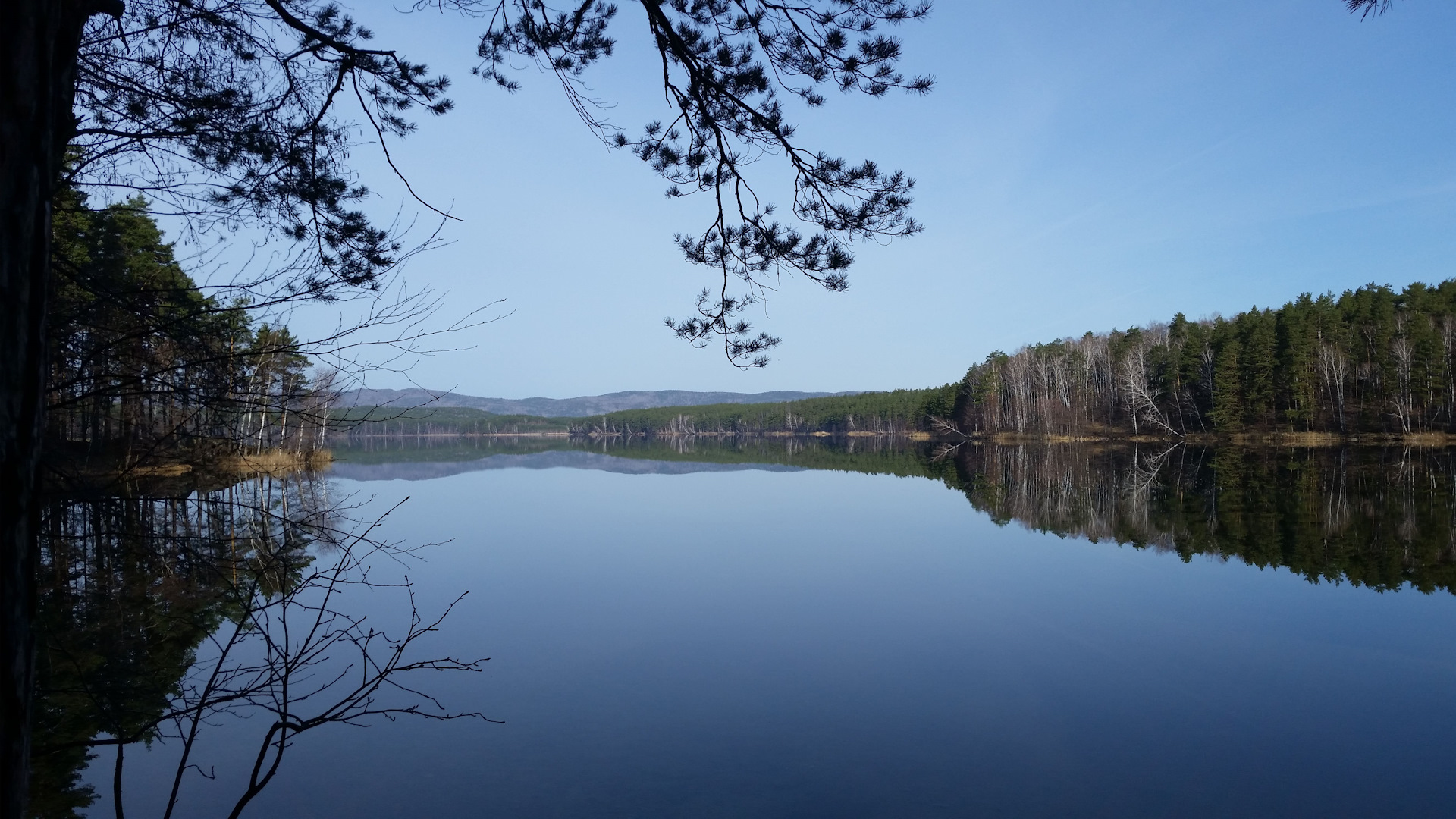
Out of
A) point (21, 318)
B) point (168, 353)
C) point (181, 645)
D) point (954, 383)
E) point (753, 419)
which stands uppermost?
point (954, 383)

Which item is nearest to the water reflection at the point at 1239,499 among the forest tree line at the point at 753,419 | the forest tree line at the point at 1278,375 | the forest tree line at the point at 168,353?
the forest tree line at the point at 1278,375

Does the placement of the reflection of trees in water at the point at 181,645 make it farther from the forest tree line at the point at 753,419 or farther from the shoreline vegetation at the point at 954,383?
the forest tree line at the point at 753,419

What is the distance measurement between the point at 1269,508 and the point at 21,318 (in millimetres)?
17433

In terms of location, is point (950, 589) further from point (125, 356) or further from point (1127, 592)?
point (125, 356)

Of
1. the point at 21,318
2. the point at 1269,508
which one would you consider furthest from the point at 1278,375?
the point at 21,318

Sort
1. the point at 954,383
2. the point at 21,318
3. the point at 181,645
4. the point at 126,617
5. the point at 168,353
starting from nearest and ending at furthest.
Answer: the point at 21,318
the point at 168,353
the point at 181,645
the point at 126,617
the point at 954,383

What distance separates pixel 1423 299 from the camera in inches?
1575

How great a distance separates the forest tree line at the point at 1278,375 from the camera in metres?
38.4

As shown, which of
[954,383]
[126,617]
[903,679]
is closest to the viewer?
[903,679]

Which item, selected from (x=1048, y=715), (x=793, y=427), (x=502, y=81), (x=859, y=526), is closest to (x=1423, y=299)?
(x=859, y=526)

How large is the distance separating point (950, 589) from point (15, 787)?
→ 28.0 feet

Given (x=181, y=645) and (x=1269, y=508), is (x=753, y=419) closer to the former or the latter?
(x=1269, y=508)

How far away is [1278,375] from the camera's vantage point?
43.2 metres

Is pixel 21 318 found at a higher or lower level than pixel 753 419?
lower
